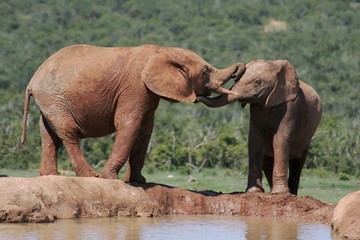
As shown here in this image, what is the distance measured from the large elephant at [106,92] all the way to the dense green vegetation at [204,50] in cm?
737

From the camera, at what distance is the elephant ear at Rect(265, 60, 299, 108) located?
609 inches

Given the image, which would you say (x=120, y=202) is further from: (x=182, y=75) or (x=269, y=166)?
(x=269, y=166)

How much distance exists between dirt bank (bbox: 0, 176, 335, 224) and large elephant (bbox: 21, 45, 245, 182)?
673mm

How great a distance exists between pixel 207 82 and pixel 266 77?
83 centimetres

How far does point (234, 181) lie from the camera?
1998cm

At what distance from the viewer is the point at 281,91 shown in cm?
1550

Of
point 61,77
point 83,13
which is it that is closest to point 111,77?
point 61,77

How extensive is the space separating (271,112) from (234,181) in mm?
4585

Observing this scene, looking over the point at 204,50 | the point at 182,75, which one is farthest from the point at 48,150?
the point at 204,50

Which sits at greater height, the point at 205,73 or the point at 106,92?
the point at 205,73

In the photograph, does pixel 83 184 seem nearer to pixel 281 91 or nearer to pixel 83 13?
pixel 281 91

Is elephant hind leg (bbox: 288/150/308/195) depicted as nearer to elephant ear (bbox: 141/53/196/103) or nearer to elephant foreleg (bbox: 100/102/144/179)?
elephant ear (bbox: 141/53/196/103)

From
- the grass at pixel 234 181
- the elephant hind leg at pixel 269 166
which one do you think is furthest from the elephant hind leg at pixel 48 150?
the grass at pixel 234 181

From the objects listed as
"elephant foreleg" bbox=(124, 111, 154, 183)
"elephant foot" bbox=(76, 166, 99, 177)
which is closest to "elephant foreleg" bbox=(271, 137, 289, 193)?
"elephant foreleg" bbox=(124, 111, 154, 183)
